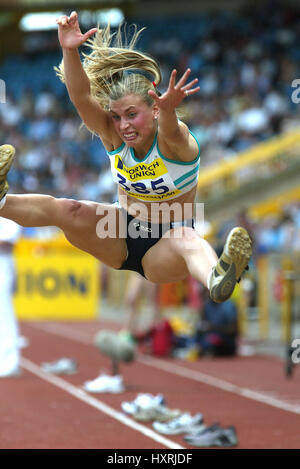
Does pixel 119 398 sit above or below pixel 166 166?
below

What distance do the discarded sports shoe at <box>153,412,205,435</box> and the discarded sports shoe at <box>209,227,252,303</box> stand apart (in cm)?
198

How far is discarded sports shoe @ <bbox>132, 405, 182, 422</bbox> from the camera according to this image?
6109mm

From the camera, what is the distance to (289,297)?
861cm

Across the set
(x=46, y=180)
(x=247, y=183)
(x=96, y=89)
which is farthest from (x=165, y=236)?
(x=46, y=180)

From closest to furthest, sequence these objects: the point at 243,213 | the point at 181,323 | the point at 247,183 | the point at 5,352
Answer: the point at 5,352
the point at 243,213
the point at 181,323
the point at 247,183

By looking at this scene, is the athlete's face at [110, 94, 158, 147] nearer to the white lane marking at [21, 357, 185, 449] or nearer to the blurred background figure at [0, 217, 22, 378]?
the white lane marking at [21, 357, 185, 449]

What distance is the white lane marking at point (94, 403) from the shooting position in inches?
217

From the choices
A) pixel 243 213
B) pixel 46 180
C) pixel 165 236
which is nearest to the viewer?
pixel 165 236

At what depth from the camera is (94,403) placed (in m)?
6.99

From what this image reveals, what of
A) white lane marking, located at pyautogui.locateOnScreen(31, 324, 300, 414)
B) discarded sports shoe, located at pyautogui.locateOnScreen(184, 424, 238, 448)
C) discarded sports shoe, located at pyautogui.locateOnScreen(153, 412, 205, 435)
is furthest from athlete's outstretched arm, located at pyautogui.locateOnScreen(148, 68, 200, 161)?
white lane marking, located at pyautogui.locateOnScreen(31, 324, 300, 414)

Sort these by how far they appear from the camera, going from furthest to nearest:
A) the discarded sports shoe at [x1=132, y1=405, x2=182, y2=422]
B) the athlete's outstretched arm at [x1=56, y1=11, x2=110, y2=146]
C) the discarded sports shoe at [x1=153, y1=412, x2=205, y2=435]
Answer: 1. the discarded sports shoe at [x1=132, y1=405, x2=182, y2=422]
2. the discarded sports shoe at [x1=153, y1=412, x2=205, y2=435]
3. the athlete's outstretched arm at [x1=56, y1=11, x2=110, y2=146]

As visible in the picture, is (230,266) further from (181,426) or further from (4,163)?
(181,426)

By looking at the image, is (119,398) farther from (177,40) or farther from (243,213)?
(177,40)

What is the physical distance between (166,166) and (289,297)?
4.72 m
